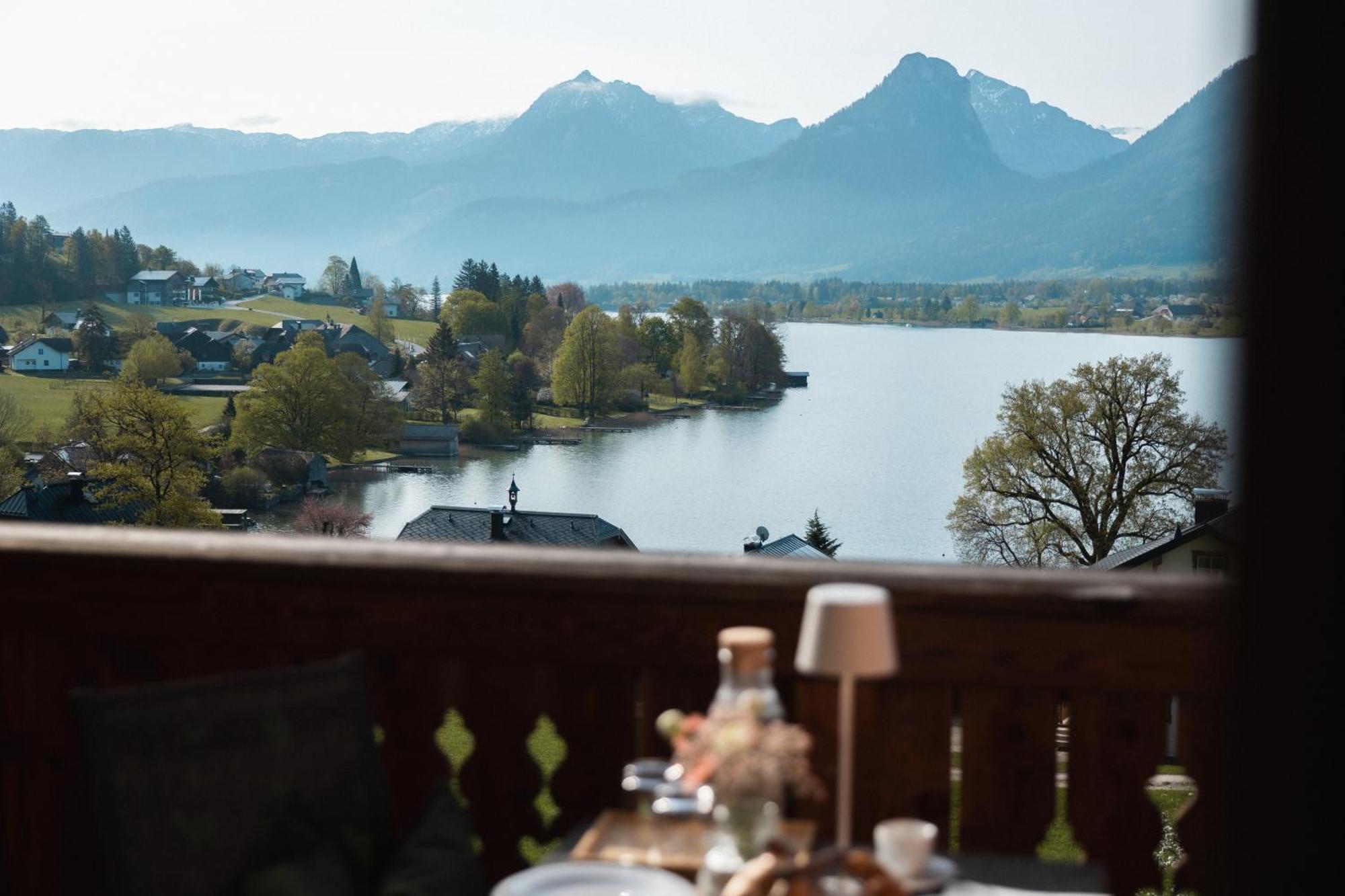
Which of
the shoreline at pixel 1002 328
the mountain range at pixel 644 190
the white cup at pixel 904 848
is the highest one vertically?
the mountain range at pixel 644 190

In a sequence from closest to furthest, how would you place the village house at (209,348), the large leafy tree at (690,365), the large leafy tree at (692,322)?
the village house at (209,348), the large leafy tree at (690,365), the large leafy tree at (692,322)

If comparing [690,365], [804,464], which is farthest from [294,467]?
[804,464]

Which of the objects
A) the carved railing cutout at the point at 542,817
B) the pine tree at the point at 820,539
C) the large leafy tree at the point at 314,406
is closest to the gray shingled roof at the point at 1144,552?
the pine tree at the point at 820,539

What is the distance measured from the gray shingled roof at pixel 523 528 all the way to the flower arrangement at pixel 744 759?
20438mm

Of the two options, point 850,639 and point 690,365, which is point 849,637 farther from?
point 690,365

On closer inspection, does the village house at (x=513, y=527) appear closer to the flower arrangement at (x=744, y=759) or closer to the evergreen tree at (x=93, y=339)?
the evergreen tree at (x=93, y=339)

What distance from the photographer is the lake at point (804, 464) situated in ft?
97.3

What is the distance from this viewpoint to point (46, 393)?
30984mm

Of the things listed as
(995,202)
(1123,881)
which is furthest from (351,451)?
(1123,881)

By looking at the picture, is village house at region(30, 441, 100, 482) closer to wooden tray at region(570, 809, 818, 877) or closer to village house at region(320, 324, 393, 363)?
village house at region(320, 324, 393, 363)

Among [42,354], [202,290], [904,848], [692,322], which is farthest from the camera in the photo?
[692,322]

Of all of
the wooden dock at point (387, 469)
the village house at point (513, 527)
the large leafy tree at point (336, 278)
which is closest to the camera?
the village house at point (513, 527)

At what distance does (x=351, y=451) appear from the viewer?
111ft

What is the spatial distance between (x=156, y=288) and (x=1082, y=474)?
2190 cm
